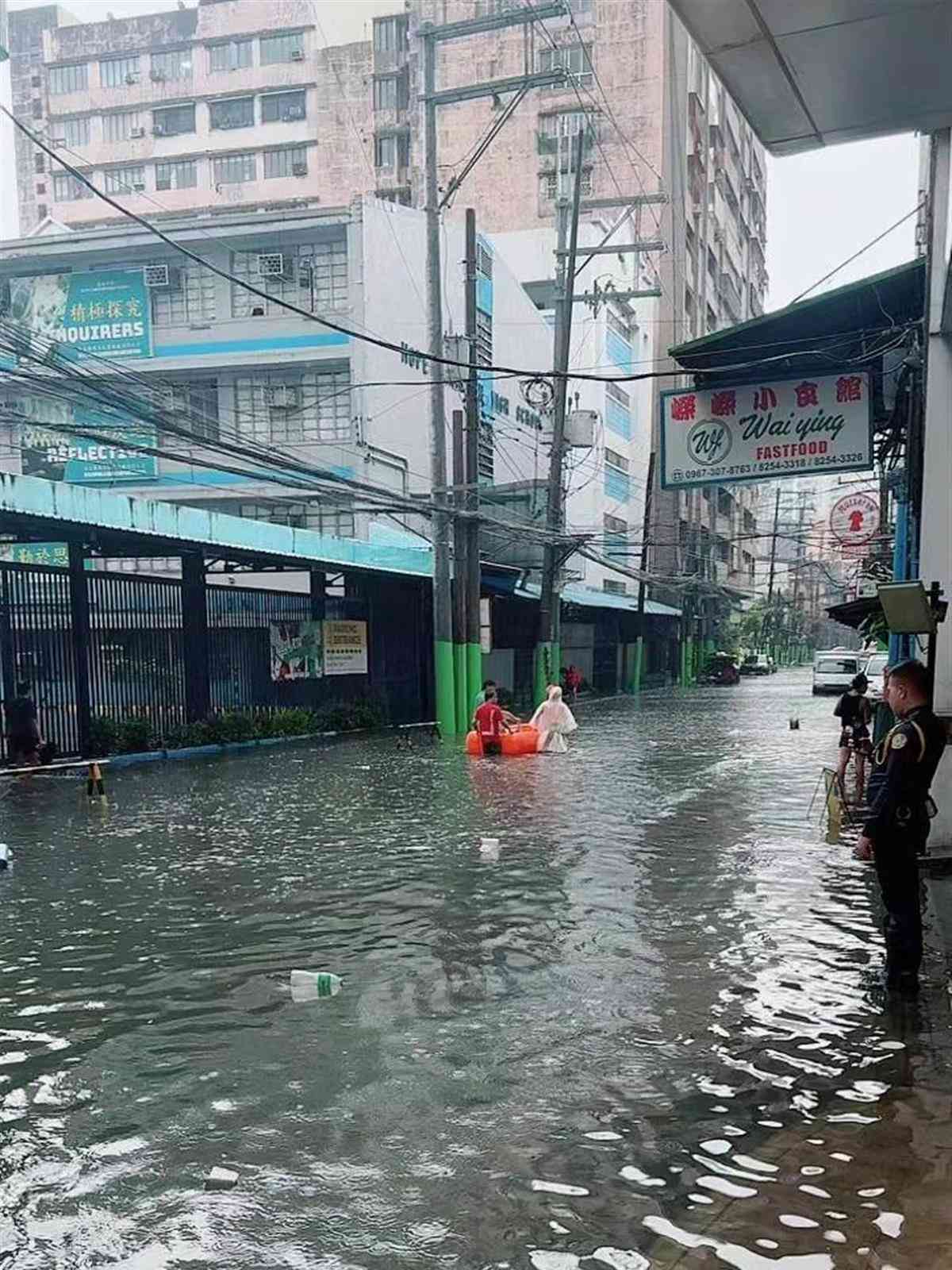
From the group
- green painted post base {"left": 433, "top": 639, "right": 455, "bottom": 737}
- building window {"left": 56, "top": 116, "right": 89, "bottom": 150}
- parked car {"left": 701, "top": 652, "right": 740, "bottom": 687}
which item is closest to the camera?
green painted post base {"left": 433, "top": 639, "right": 455, "bottom": 737}

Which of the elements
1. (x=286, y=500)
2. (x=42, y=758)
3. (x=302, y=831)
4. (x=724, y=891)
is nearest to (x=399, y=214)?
(x=286, y=500)

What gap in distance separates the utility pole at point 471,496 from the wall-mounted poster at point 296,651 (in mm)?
3633

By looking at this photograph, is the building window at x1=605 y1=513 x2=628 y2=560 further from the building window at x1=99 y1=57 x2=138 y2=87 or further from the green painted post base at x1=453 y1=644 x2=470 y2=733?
the building window at x1=99 y1=57 x2=138 y2=87

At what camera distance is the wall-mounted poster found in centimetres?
2286

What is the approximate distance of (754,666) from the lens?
67.3 metres

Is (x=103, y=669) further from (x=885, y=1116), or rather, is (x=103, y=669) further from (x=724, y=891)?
(x=885, y=1116)

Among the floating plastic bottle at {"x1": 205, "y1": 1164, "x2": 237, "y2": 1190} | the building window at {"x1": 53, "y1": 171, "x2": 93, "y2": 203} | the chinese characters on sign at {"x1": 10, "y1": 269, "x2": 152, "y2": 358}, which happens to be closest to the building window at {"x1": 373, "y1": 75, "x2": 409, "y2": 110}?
the building window at {"x1": 53, "y1": 171, "x2": 93, "y2": 203}

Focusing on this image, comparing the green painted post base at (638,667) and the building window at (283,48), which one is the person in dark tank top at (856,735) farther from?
the building window at (283,48)

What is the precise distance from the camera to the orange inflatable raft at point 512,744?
18.8 meters

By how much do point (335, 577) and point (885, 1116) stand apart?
74.3ft

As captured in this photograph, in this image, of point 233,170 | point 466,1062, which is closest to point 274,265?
point 466,1062

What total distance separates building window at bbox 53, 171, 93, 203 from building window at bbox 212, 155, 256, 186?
28.0 ft

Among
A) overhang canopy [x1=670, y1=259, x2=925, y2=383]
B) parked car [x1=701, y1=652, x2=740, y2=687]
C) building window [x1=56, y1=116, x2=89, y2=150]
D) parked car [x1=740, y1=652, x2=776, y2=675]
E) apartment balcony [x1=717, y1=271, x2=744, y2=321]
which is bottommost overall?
parked car [x1=740, y1=652, x2=776, y2=675]

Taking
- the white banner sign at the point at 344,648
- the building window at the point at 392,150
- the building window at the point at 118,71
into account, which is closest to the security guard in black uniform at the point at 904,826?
the white banner sign at the point at 344,648
